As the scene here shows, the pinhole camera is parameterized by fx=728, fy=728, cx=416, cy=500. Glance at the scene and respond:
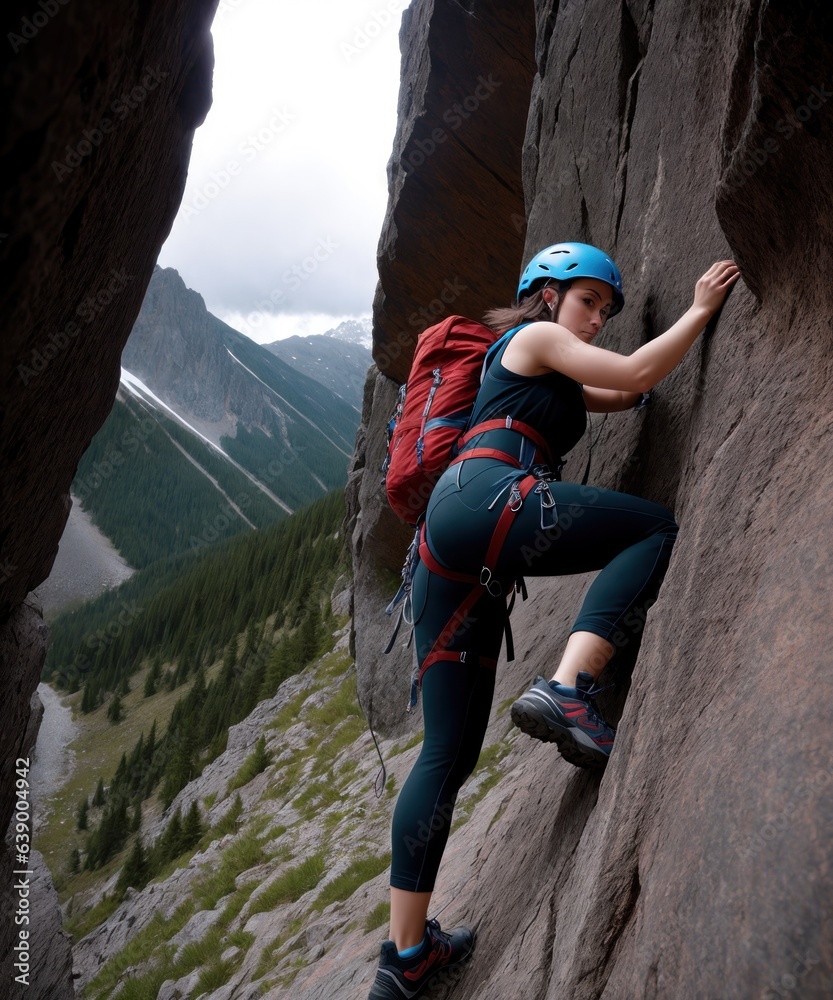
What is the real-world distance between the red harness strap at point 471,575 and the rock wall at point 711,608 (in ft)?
2.76

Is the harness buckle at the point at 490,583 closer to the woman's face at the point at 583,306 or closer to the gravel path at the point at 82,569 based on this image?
the woman's face at the point at 583,306

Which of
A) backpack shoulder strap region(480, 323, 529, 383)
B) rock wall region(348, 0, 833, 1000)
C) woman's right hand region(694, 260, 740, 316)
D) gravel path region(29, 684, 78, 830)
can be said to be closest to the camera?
rock wall region(348, 0, 833, 1000)

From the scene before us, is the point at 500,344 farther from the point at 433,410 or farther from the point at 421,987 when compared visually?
the point at 421,987

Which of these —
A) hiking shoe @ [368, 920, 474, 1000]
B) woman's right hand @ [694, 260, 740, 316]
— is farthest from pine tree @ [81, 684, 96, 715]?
woman's right hand @ [694, 260, 740, 316]

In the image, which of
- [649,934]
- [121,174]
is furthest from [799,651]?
[121,174]

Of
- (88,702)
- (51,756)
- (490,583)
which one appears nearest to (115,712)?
(51,756)

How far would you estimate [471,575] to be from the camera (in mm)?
4098

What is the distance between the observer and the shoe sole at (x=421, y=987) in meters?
4.00

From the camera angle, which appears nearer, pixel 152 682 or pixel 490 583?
pixel 490 583

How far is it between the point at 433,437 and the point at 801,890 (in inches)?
129

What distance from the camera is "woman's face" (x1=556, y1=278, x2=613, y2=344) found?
4.57 m

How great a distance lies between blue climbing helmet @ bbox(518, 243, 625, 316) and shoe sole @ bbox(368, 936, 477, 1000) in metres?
4.19

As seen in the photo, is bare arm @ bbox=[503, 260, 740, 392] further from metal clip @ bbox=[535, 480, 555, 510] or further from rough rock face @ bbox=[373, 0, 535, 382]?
rough rock face @ bbox=[373, 0, 535, 382]

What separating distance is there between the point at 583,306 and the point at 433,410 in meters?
1.16
